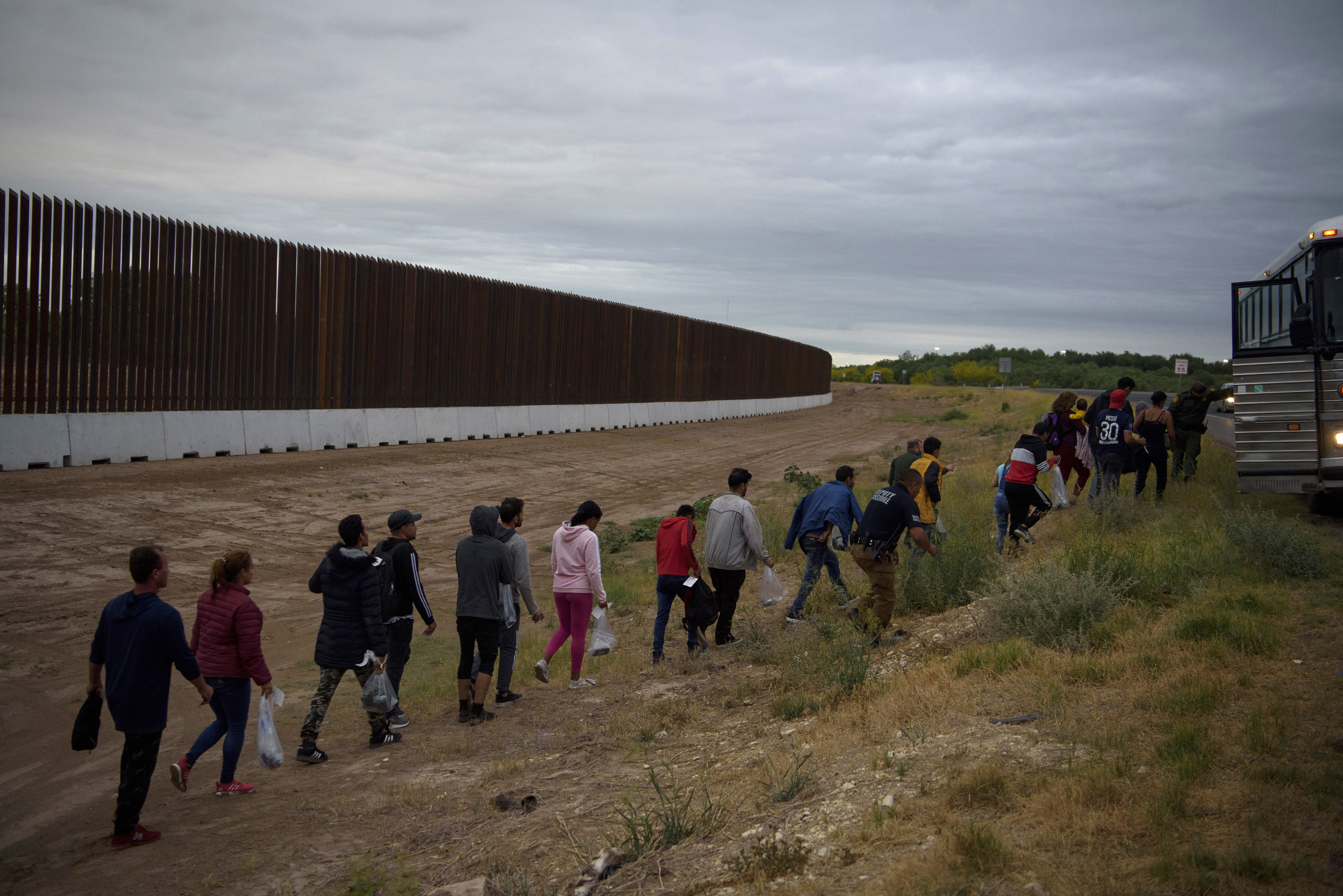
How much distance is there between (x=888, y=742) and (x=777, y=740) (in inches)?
41.6

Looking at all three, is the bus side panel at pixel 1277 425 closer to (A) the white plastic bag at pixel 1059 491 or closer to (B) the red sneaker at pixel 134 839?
(A) the white plastic bag at pixel 1059 491

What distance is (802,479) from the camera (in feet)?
70.7

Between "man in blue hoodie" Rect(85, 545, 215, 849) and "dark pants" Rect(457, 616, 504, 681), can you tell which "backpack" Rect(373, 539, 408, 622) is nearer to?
"dark pants" Rect(457, 616, 504, 681)

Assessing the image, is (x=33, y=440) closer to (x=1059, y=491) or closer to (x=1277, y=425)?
(x=1059, y=491)

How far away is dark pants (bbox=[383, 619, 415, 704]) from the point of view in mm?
8000

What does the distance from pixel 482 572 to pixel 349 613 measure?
1.26m

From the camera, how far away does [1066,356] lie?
12938cm

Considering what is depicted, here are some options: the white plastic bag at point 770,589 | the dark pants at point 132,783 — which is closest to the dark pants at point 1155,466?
the white plastic bag at point 770,589

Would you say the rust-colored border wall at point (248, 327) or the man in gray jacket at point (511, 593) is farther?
the rust-colored border wall at point (248, 327)

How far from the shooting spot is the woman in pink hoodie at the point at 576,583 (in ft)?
29.0

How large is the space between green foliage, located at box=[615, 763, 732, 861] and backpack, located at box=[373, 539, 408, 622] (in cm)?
299

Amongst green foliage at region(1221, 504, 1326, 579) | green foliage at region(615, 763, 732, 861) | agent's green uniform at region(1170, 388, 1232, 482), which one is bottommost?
green foliage at region(615, 763, 732, 861)

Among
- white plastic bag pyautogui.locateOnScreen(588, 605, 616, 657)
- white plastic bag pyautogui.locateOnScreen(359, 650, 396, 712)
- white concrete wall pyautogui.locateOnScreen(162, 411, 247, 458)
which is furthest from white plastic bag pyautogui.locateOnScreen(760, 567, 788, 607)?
white concrete wall pyautogui.locateOnScreen(162, 411, 247, 458)

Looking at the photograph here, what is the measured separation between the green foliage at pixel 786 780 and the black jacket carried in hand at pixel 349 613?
3330 mm
